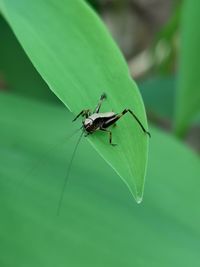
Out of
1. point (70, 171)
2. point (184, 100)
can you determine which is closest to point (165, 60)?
point (184, 100)

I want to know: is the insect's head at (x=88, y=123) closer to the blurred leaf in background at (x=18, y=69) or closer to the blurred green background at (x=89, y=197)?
the blurred green background at (x=89, y=197)

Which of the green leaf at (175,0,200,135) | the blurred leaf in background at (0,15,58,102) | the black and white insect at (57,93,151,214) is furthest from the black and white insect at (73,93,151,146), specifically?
the blurred leaf in background at (0,15,58,102)

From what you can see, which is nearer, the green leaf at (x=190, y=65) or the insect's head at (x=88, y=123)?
the insect's head at (x=88, y=123)

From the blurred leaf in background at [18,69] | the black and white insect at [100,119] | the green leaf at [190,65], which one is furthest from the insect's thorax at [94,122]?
the blurred leaf in background at [18,69]

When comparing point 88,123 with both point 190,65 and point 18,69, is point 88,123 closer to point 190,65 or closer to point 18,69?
point 190,65

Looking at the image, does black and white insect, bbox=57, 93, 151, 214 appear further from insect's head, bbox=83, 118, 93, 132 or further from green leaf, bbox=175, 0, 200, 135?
green leaf, bbox=175, 0, 200, 135

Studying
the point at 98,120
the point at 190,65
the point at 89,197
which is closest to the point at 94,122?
the point at 98,120

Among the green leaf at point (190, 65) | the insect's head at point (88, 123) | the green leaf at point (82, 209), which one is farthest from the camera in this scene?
the green leaf at point (190, 65)
